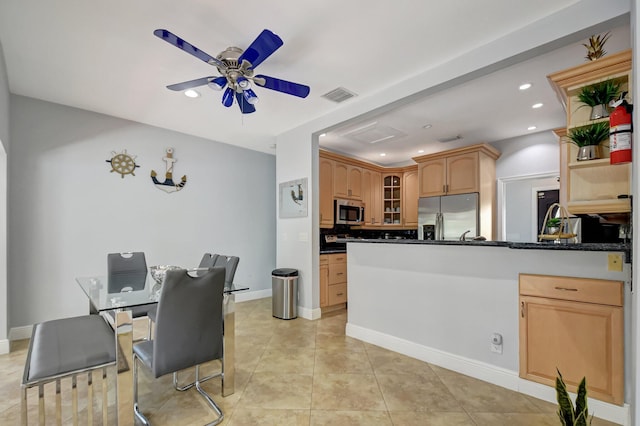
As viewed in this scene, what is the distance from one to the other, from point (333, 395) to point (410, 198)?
4.41m

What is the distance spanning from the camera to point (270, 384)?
90.6 inches

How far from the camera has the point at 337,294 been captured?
4449 millimetres

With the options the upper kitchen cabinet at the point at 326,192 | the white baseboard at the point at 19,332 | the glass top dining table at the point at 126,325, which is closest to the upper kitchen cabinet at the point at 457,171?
the upper kitchen cabinet at the point at 326,192

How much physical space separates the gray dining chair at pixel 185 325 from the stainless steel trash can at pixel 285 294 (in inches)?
79.3

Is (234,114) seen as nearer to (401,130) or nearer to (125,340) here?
(401,130)

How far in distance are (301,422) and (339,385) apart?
1.66 feet

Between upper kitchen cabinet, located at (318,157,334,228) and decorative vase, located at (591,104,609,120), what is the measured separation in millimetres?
3266

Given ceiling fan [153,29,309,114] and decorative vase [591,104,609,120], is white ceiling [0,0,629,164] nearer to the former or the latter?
ceiling fan [153,29,309,114]

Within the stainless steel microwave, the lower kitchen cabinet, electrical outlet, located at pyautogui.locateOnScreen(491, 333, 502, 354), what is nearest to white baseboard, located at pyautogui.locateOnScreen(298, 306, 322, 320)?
the lower kitchen cabinet

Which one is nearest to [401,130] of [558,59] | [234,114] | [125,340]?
[558,59]

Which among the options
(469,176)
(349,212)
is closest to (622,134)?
(469,176)

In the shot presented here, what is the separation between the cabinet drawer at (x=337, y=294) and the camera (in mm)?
4344

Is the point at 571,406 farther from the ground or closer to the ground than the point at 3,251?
closer to the ground

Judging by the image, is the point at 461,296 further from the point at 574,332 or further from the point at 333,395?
the point at 333,395
